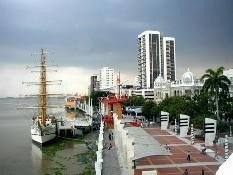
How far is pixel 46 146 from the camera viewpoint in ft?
235

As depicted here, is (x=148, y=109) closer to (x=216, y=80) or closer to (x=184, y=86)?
(x=184, y=86)

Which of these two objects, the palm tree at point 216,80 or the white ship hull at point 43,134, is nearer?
the palm tree at point 216,80

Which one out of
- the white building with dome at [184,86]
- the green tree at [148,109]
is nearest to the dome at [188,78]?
the white building with dome at [184,86]

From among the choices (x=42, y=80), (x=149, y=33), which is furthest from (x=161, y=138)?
(x=149, y=33)

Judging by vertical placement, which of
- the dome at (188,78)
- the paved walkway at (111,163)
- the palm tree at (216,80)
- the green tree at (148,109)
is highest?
the dome at (188,78)

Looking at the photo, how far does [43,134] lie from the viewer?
73000 mm

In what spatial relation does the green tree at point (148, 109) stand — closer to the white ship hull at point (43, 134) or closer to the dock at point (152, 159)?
the white ship hull at point (43, 134)

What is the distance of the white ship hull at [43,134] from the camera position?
238 feet

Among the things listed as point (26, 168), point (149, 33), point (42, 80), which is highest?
point (149, 33)

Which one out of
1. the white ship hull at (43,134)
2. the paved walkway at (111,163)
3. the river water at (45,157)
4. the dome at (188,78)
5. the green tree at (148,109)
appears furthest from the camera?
the dome at (188,78)

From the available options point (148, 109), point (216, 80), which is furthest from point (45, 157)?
point (148, 109)

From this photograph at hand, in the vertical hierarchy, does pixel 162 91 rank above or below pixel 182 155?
above

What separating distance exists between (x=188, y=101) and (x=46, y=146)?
30.1 m

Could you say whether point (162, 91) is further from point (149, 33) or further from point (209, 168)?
point (209, 168)
